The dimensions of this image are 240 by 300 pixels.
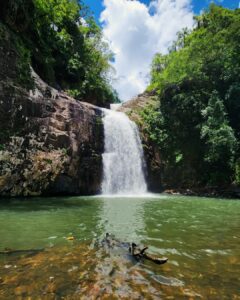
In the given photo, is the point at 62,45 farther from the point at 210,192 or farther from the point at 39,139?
the point at 210,192

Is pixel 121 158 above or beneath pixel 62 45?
beneath

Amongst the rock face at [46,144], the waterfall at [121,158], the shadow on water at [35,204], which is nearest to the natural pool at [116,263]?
the shadow on water at [35,204]

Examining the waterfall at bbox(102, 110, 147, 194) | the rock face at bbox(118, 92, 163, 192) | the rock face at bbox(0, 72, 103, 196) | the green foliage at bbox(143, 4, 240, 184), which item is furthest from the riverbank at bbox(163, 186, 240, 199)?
the rock face at bbox(0, 72, 103, 196)

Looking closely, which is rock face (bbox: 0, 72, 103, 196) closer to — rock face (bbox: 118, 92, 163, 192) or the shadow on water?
the shadow on water

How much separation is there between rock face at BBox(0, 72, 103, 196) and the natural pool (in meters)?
7.68

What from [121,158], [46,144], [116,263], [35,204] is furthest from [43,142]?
[116,263]

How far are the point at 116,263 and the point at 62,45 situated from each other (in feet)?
84.3

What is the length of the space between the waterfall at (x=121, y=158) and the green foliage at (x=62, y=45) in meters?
6.14

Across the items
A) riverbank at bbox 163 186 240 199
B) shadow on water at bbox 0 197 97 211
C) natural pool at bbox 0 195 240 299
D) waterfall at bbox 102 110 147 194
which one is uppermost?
waterfall at bbox 102 110 147 194

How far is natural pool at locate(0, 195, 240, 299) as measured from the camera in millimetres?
3848

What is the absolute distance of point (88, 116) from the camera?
21125mm

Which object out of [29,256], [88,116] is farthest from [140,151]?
[29,256]

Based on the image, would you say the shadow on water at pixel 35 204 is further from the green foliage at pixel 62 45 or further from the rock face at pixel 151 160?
the rock face at pixel 151 160

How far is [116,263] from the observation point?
15.7 feet
